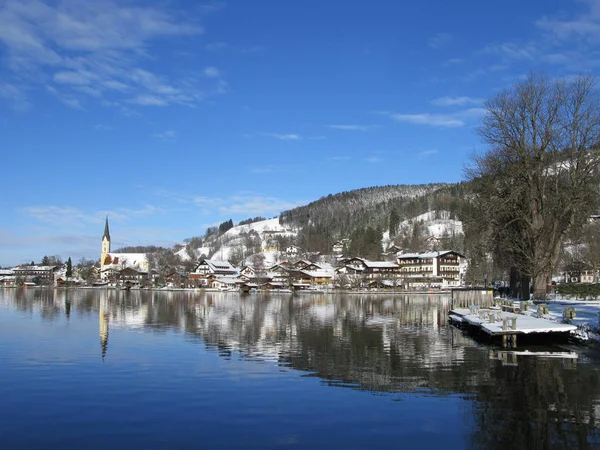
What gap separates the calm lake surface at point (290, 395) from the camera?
13391 millimetres

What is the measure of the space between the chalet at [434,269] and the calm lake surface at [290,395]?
122 meters

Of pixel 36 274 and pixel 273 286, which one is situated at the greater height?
pixel 36 274

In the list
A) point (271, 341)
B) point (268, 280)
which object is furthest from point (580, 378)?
point (268, 280)

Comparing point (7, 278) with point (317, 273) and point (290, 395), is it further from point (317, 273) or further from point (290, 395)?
point (290, 395)

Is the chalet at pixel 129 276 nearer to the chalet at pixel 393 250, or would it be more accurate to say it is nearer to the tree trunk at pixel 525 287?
the chalet at pixel 393 250

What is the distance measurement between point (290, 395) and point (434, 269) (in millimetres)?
140681

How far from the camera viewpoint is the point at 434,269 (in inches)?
6029

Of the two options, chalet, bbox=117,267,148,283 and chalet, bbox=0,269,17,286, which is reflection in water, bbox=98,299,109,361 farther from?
chalet, bbox=0,269,17,286

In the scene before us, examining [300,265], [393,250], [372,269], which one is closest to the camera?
[372,269]

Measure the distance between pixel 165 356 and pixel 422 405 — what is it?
1336 centimetres

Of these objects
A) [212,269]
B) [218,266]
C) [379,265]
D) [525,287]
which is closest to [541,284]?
[525,287]

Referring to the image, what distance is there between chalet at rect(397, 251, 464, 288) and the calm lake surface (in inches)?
4800

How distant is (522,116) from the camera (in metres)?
45.2

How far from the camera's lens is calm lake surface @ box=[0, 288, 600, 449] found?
1339 cm
